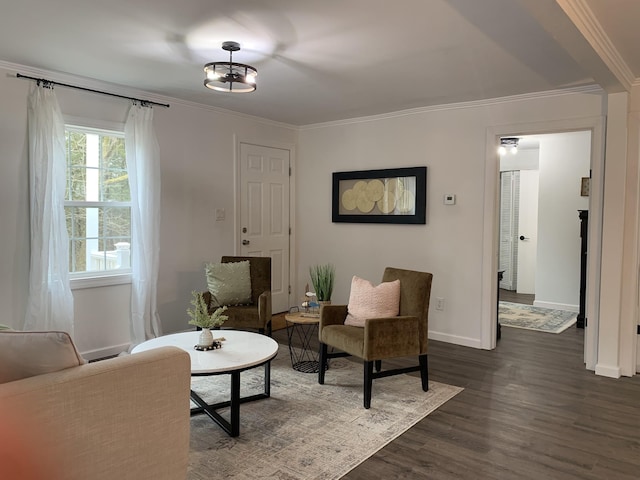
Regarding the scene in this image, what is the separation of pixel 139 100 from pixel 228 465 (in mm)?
3342

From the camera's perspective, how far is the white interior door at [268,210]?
5504 millimetres

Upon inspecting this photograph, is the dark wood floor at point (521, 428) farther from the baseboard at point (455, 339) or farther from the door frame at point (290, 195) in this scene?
the door frame at point (290, 195)

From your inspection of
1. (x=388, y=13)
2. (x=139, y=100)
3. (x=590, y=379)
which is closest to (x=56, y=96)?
(x=139, y=100)

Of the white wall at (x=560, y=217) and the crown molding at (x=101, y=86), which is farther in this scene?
the white wall at (x=560, y=217)

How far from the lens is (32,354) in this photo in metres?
1.64

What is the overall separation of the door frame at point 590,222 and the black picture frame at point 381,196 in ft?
2.29

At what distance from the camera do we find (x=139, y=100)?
14.4 feet

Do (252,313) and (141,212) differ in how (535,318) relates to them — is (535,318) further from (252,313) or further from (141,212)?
(141,212)

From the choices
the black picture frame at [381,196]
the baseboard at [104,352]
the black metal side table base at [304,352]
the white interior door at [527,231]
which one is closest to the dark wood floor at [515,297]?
the white interior door at [527,231]

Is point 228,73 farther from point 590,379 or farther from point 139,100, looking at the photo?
point 590,379

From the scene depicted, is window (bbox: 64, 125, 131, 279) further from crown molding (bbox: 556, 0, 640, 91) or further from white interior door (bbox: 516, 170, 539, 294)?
white interior door (bbox: 516, 170, 539, 294)

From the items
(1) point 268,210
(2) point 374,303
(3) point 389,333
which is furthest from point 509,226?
(3) point 389,333

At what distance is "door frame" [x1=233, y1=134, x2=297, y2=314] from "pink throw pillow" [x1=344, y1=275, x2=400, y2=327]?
2.14 metres

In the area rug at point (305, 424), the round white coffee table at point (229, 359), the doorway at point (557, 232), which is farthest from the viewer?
the doorway at point (557, 232)
